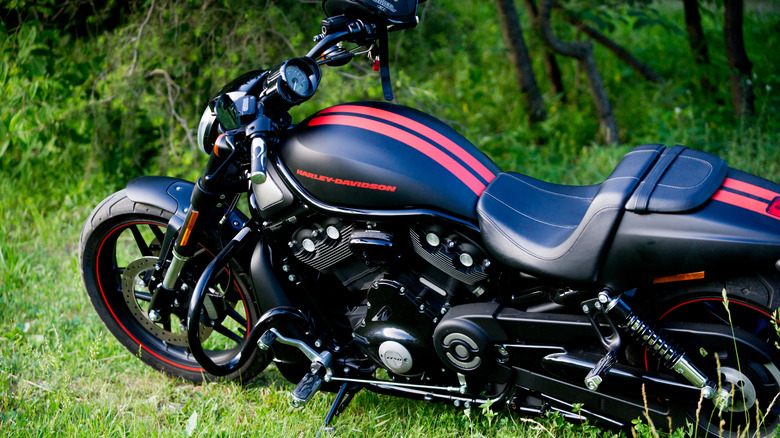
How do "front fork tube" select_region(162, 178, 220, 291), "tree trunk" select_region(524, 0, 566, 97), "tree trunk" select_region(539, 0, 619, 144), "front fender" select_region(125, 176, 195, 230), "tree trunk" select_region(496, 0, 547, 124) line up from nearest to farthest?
"front fork tube" select_region(162, 178, 220, 291) → "front fender" select_region(125, 176, 195, 230) → "tree trunk" select_region(539, 0, 619, 144) → "tree trunk" select_region(496, 0, 547, 124) → "tree trunk" select_region(524, 0, 566, 97)


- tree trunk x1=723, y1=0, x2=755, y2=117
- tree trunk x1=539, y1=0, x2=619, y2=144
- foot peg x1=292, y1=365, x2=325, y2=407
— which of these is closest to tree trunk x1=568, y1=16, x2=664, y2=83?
tree trunk x1=539, y1=0, x2=619, y2=144

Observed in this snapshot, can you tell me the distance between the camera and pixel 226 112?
2100mm

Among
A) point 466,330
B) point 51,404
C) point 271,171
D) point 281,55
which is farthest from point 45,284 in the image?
point 466,330

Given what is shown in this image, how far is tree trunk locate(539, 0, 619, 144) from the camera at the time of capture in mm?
5312

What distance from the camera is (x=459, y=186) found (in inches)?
83.4

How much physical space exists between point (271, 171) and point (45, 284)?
2.19 metres

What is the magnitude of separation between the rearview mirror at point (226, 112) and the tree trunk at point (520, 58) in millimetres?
3914

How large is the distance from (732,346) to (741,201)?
0.43m

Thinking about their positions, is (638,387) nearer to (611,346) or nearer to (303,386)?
(611,346)

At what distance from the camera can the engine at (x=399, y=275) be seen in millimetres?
2143

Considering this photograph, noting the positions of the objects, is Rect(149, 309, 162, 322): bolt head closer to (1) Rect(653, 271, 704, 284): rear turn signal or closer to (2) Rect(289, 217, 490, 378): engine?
(2) Rect(289, 217, 490, 378): engine

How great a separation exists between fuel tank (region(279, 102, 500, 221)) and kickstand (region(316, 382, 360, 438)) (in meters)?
0.76

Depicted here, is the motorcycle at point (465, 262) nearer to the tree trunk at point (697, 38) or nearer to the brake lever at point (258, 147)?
the brake lever at point (258, 147)

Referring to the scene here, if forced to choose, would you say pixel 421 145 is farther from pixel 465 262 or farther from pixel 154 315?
pixel 154 315
